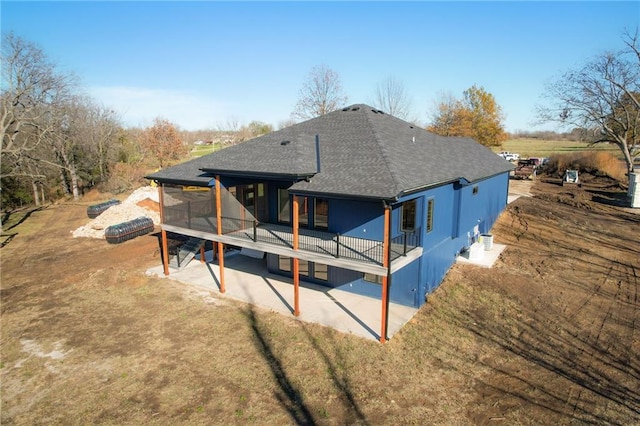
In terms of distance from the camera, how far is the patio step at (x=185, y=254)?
18.6 m

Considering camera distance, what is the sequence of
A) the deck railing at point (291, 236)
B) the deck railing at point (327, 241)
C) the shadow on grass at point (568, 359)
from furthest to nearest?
1. the deck railing at point (291, 236)
2. the deck railing at point (327, 241)
3. the shadow on grass at point (568, 359)

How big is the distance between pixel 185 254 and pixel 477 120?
173 feet

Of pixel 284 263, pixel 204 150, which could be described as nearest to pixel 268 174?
pixel 284 263

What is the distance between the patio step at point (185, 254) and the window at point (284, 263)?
14.6 ft

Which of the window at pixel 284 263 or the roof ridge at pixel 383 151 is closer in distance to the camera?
the roof ridge at pixel 383 151

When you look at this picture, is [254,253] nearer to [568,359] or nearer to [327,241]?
[327,241]

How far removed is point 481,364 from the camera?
34.1ft

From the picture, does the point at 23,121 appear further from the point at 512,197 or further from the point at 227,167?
the point at 512,197

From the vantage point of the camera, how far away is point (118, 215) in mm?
27156

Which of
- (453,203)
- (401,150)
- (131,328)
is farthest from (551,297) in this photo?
(131,328)

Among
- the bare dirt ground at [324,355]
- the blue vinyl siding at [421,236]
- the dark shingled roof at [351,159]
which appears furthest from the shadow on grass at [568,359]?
the dark shingled roof at [351,159]

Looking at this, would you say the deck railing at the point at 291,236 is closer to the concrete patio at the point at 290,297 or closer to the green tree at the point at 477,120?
the concrete patio at the point at 290,297

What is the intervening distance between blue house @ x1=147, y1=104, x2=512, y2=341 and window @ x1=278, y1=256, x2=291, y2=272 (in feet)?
0.17

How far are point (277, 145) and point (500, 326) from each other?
36.6ft
